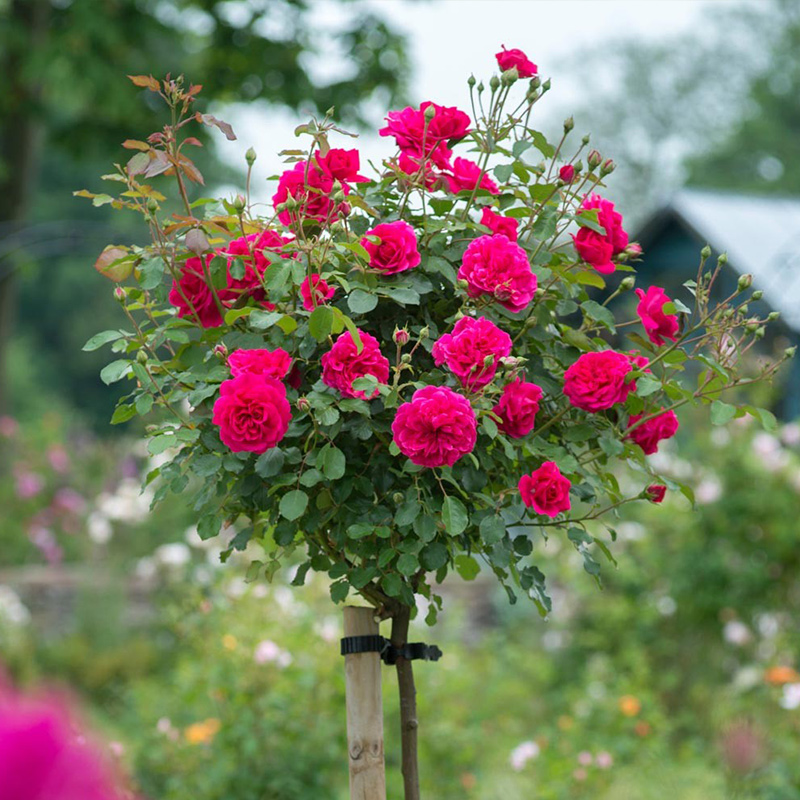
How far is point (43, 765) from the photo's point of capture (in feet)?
1.34

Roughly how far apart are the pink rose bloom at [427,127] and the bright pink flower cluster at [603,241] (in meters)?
0.26

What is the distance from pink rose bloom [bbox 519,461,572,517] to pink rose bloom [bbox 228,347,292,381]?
1.39 feet

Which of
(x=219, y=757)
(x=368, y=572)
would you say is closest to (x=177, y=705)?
(x=219, y=757)

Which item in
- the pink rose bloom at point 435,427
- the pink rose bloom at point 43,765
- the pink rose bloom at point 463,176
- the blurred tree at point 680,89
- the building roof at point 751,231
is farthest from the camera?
the blurred tree at point 680,89

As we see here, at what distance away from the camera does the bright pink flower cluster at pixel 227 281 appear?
5.86 ft

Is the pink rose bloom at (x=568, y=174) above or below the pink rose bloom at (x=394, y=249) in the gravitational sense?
above

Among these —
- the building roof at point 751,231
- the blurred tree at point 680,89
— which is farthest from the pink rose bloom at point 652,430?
the blurred tree at point 680,89

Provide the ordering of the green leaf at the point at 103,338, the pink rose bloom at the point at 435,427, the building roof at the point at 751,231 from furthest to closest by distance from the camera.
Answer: the building roof at the point at 751,231, the green leaf at the point at 103,338, the pink rose bloom at the point at 435,427

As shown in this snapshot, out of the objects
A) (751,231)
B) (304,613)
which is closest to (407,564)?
(304,613)

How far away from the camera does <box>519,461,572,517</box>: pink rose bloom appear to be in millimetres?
1721

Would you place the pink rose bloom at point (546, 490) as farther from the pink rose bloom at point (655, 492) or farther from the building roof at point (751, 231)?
the building roof at point (751, 231)

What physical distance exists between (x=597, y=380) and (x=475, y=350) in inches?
9.1

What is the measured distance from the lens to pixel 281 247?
5.93 ft

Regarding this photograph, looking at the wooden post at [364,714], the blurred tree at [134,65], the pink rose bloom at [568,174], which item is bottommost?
the wooden post at [364,714]
